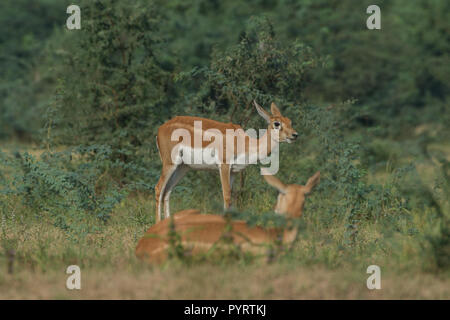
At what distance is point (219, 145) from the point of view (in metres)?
7.24

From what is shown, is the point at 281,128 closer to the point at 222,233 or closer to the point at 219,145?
the point at 219,145

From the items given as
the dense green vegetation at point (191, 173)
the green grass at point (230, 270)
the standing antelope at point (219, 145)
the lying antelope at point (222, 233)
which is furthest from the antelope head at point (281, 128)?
the lying antelope at point (222, 233)

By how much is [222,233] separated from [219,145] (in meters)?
2.20

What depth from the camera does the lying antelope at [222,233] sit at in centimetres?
514

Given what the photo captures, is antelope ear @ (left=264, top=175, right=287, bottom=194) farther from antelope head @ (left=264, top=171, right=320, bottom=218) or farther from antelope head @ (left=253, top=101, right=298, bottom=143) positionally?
antelope head @ (left=253, top=101, right=298, bottom=143)

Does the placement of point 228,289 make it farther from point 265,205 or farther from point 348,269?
point 265,205

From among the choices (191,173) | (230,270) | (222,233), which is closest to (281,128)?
(222,233)

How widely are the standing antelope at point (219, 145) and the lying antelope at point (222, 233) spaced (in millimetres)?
1892

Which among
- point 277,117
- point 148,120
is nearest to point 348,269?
point 277,117

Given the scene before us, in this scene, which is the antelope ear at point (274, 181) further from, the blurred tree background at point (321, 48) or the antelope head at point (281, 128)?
the blurred tree background at point (321, 48)

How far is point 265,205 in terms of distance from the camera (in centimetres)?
833

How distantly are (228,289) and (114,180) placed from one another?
224 inches

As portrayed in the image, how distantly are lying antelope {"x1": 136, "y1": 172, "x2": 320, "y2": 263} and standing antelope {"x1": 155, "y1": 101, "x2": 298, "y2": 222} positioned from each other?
6.21 ft

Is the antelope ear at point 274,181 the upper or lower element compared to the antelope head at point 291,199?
upper
